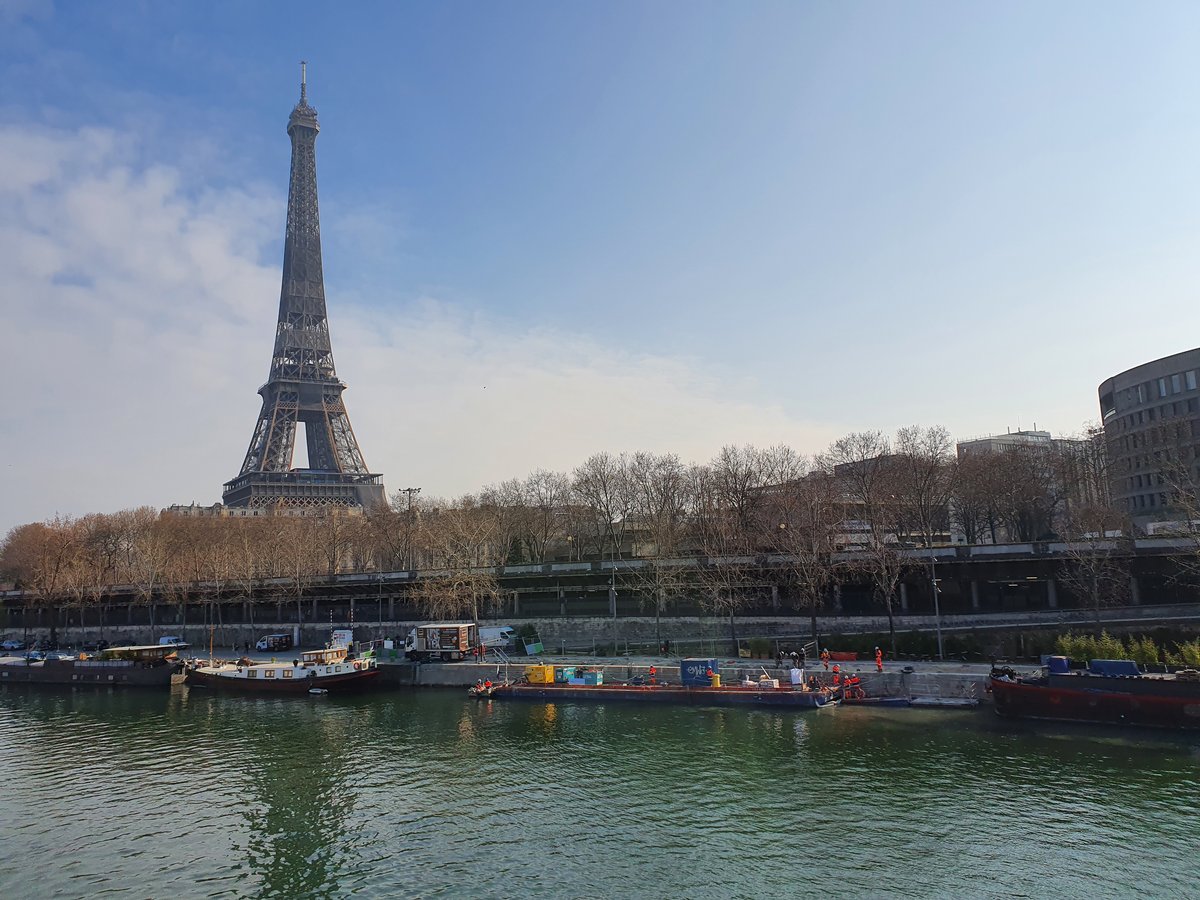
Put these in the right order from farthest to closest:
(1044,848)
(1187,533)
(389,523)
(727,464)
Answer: (389,523)
(727,464)
(1187,533)
(1044,848)

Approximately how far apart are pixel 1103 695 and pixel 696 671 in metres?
18.2

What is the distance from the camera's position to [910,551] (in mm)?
57750

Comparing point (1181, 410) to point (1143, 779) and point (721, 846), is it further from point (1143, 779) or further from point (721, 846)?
point (721, 846)

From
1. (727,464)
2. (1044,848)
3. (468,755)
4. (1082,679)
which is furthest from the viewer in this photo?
(727,464)

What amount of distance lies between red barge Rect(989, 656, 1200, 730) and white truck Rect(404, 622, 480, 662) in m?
33.2

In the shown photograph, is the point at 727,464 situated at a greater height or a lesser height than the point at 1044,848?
greater

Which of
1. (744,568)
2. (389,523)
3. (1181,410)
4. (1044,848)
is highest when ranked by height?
(1181,410)

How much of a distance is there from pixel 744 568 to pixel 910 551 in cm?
1178

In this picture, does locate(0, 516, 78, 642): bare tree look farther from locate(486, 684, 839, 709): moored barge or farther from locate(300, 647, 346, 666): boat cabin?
locate(486, 684, 839, 709): moored barge

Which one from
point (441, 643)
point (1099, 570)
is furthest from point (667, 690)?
point (1099, 570)

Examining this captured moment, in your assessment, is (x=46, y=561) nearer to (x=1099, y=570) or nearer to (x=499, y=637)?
(x=499, y=637)

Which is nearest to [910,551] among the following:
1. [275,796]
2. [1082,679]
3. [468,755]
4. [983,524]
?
[1082,679]

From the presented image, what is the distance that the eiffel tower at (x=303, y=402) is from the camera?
457 ft

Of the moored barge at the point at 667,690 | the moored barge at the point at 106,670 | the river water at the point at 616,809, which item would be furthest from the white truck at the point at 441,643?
the moored barge at the point at 106,670
